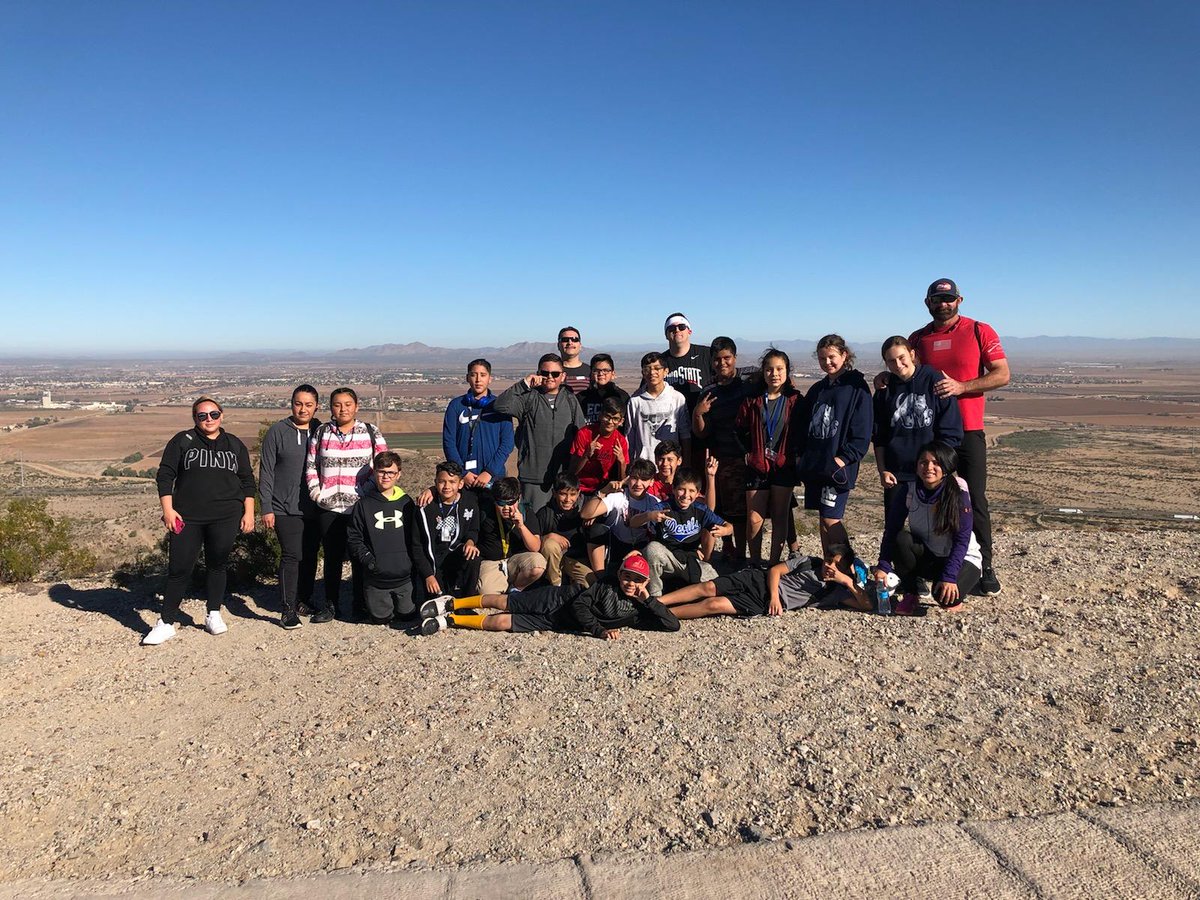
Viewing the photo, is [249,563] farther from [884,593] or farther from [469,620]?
[884,593]

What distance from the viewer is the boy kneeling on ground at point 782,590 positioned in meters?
5.70

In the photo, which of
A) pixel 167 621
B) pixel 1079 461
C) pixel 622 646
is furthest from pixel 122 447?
pixel 1079 461

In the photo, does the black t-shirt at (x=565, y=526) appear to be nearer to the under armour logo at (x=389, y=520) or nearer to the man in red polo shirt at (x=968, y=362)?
the under armour logo at (x=389, y=520)

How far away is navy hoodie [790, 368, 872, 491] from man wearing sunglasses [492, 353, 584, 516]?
6.68 ft

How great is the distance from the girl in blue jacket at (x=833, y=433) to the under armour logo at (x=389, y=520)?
3.30 meters

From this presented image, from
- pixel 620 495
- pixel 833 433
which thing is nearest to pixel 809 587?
pixel 833 433

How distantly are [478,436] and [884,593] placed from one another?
3.62 metres

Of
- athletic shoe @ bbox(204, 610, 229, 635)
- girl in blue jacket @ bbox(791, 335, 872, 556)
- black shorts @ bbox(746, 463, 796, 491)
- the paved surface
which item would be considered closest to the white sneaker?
athletic shoe @ bbox(204, 610, 229, 635)

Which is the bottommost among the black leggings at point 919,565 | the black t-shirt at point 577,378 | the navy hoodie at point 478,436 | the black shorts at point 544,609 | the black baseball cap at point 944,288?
the black shorts at point 544,609

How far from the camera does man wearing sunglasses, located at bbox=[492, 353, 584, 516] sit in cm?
641

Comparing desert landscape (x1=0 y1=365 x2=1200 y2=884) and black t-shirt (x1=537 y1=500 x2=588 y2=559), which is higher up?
black t-shirt (x1=537 y1=500 x2=588 y2=559)

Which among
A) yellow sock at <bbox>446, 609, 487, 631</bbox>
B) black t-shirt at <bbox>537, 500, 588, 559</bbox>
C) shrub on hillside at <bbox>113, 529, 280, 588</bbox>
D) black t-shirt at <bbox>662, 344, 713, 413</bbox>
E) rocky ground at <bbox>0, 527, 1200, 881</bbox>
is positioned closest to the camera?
rocky ground at <bbox>0, 527, 1200, 881</bbox>

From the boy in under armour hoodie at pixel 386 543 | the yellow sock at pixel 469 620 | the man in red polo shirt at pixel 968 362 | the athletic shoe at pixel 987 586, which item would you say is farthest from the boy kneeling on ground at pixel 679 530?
the athletic shoe at pixel 987 586

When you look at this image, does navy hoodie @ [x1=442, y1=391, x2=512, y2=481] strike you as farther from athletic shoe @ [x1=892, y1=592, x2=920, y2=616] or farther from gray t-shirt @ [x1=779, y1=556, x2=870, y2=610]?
athletic shoe @ [x1=892, y1=592, x2=920, y2=616]
